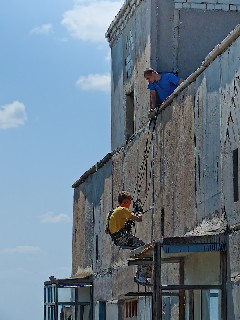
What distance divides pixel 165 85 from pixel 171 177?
102 inches

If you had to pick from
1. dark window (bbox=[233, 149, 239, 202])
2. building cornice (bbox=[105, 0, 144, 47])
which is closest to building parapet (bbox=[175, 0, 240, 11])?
building cornice (bbox=[105, 0, 144, 47])

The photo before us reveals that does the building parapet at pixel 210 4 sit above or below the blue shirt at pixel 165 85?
above

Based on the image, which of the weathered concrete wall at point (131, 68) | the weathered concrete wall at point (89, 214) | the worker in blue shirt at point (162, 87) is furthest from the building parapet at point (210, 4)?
→ the weathered concrete wall at point (89, 214)

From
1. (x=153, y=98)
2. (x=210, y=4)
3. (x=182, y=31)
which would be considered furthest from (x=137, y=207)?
(x=210, y=4)

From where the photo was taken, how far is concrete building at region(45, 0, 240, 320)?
1484 centimetres

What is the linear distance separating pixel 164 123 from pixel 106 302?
20.2 feet

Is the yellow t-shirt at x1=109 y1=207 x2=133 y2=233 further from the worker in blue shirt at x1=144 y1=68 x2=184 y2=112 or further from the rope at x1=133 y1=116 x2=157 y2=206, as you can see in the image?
the worker in blue shirt at x1=144 y1=68 x2=184 y2=112

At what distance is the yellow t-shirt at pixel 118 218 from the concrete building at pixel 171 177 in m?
0.75

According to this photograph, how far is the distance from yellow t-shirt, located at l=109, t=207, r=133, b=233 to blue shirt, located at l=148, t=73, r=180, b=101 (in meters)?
2.94

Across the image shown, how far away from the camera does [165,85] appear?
65.5 ft

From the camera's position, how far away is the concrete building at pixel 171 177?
1484cm

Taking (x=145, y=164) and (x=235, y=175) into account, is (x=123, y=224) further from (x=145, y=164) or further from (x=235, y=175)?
(x=235, y=175)

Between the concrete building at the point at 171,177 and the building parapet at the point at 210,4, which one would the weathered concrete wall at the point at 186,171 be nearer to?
the concrete building at the point at 171,177

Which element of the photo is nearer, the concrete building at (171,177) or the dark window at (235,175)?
the dark window at (235,175)
